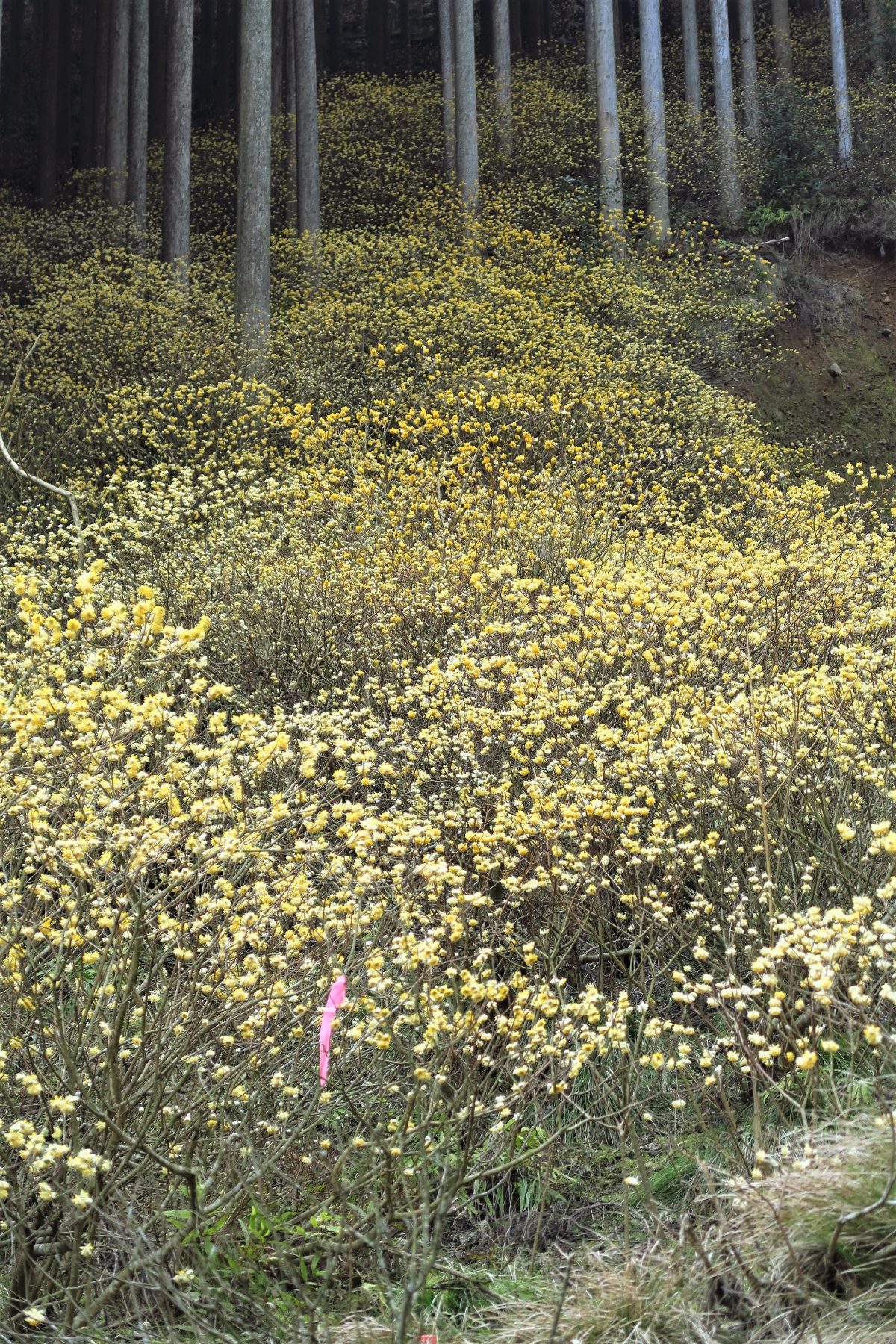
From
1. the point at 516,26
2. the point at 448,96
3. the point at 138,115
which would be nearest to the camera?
the point at 138,115

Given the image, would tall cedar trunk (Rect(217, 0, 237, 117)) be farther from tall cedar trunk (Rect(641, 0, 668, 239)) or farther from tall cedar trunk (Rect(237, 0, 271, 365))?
tall cedar trunk (Rect(237, 0, 271, 365))

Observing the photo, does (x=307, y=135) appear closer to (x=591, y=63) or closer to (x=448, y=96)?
(x=448, y=96)

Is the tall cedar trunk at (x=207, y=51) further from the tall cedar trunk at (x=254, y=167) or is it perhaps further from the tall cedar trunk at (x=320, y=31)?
the tall cedar trunk at (x=254, y=167)

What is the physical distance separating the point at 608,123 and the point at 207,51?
16.2 m

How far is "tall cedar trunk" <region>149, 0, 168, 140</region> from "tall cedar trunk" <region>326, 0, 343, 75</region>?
3.98 m

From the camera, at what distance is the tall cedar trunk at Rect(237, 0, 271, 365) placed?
12719mm

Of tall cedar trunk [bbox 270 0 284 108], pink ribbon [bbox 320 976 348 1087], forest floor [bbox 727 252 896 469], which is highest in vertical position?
tall cedar trunk [bbox 270 0 284 108]

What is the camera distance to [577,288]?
14.7m

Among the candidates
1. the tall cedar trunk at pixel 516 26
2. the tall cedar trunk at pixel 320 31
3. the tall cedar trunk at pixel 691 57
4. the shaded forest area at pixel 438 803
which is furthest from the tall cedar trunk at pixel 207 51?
the shaded forest area at pixel 438 803

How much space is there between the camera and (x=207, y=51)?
96.2 feet

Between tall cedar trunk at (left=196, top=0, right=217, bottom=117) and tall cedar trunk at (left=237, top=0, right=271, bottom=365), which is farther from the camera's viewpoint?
tall cedar trunk at (left=196, top=0, right=217, bottom=117)

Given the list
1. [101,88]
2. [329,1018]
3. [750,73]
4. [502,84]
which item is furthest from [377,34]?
[329,1018]

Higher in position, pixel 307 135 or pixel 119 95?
pixel 119 95

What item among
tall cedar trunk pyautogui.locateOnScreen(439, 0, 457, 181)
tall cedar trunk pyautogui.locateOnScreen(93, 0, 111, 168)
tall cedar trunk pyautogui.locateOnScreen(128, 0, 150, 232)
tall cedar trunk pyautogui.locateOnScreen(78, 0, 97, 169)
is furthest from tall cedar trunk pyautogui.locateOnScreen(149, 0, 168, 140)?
tall cedar trunk pyautogui.locateOnScreen(439, 0, 457, 181)
